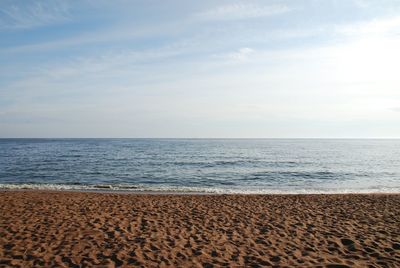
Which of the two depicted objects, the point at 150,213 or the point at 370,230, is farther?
the point at 150,213

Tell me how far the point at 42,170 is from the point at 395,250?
30.3 m

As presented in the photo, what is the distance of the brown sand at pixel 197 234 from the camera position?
22.5ft

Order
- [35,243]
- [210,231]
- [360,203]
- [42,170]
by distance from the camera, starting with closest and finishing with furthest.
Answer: [35,243] < [210,231] < [360,203] < [42,170]

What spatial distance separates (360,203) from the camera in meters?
13.9

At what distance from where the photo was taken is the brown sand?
684 centimetres

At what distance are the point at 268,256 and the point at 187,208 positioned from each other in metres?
5.79

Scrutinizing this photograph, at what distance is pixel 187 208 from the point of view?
12.4 meters

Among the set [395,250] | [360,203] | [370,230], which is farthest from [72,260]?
[360,203]

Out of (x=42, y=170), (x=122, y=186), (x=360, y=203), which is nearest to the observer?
(x=360, y=203)

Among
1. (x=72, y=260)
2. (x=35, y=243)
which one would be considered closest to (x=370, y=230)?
(x=72, y=260)

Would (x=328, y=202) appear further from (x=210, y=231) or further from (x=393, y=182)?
(x=393, y=182)

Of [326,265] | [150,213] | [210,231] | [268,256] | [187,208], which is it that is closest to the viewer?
[326,265]

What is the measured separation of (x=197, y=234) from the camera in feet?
28.6

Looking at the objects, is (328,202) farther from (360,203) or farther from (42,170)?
(42,170)
